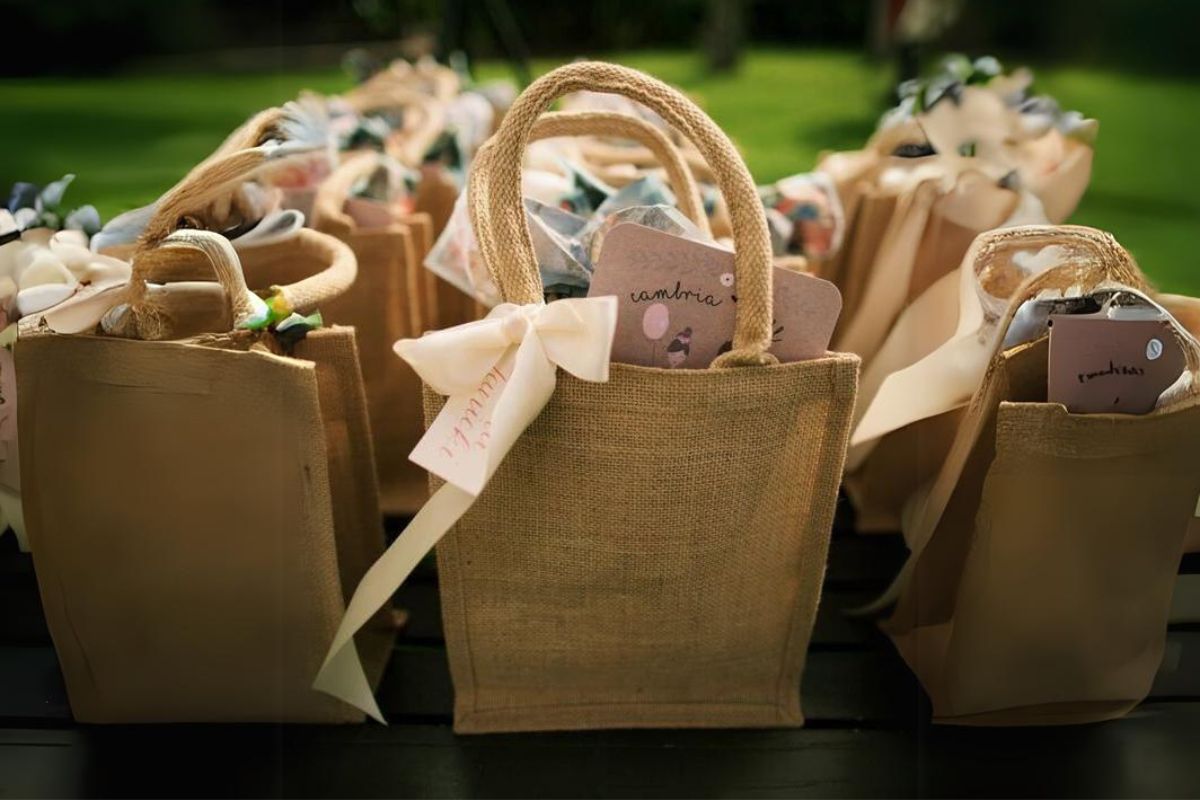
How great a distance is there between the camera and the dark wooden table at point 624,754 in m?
0.86

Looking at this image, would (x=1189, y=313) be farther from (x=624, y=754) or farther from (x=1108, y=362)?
(x=624, y=754)

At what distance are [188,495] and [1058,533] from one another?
0.77 meters

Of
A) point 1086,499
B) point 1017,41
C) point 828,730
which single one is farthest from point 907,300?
point 1017,41

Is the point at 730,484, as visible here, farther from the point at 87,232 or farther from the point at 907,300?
the point at 87,232

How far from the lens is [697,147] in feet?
2.56

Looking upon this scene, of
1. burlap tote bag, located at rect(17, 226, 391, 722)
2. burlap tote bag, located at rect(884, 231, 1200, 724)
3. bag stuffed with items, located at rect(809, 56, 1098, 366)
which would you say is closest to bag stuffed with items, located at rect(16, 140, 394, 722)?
burlap tote bag, located at rect(17, 226, 391, 722)

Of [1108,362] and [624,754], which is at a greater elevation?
[1108,362]

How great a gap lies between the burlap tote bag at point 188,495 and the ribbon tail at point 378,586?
3 centimetres

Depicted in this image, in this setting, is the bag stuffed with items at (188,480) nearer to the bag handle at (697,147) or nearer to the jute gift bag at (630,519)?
the jute gift bag at (630,519)

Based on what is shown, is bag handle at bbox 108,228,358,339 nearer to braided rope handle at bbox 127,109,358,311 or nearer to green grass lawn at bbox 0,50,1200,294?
braided rope handle at bbox 127,109,358,311

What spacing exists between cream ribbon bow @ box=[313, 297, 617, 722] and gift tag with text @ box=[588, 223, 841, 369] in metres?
0.03

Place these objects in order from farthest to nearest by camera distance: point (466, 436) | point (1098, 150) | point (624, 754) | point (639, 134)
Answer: point (1098, 150)
point (639, 134)
point (624, 754)
point (466, 436)

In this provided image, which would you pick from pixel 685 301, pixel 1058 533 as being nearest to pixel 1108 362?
pixel 1058 533

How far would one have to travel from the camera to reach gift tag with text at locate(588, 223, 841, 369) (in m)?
0.78
